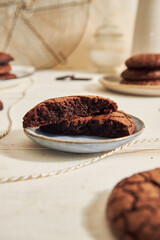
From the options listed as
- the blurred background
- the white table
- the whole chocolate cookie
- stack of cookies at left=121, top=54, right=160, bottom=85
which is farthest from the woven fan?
the whole chocolate cookie

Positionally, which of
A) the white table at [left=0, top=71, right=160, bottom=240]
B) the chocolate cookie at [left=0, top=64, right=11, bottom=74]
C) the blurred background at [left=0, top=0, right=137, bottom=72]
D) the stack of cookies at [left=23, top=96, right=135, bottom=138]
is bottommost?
the white table at [left=0, top=71, right=160, bottom=240]

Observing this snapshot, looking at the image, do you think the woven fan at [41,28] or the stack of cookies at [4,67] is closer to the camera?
the stack of cookies at [4,67]

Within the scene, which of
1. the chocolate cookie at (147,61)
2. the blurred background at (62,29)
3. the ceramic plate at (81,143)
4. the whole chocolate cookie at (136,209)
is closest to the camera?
the whole chocolate cookie at (136,209)

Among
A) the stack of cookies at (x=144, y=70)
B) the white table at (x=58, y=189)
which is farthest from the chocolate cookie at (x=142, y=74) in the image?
the white table at (x=58, y=189)

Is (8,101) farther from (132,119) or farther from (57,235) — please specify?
(57,235)

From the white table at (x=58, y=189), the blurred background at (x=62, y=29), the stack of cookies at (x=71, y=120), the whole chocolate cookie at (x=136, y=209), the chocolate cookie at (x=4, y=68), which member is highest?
the blurred background at (x=62, y=29)

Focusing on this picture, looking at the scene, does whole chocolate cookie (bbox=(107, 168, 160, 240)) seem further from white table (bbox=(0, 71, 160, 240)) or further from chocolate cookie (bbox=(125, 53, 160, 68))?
chocolate cookie (bbox=(125, 53, 160, 68))

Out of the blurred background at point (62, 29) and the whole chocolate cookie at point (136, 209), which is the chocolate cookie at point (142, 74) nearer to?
the blurred background at point (62, 29)
